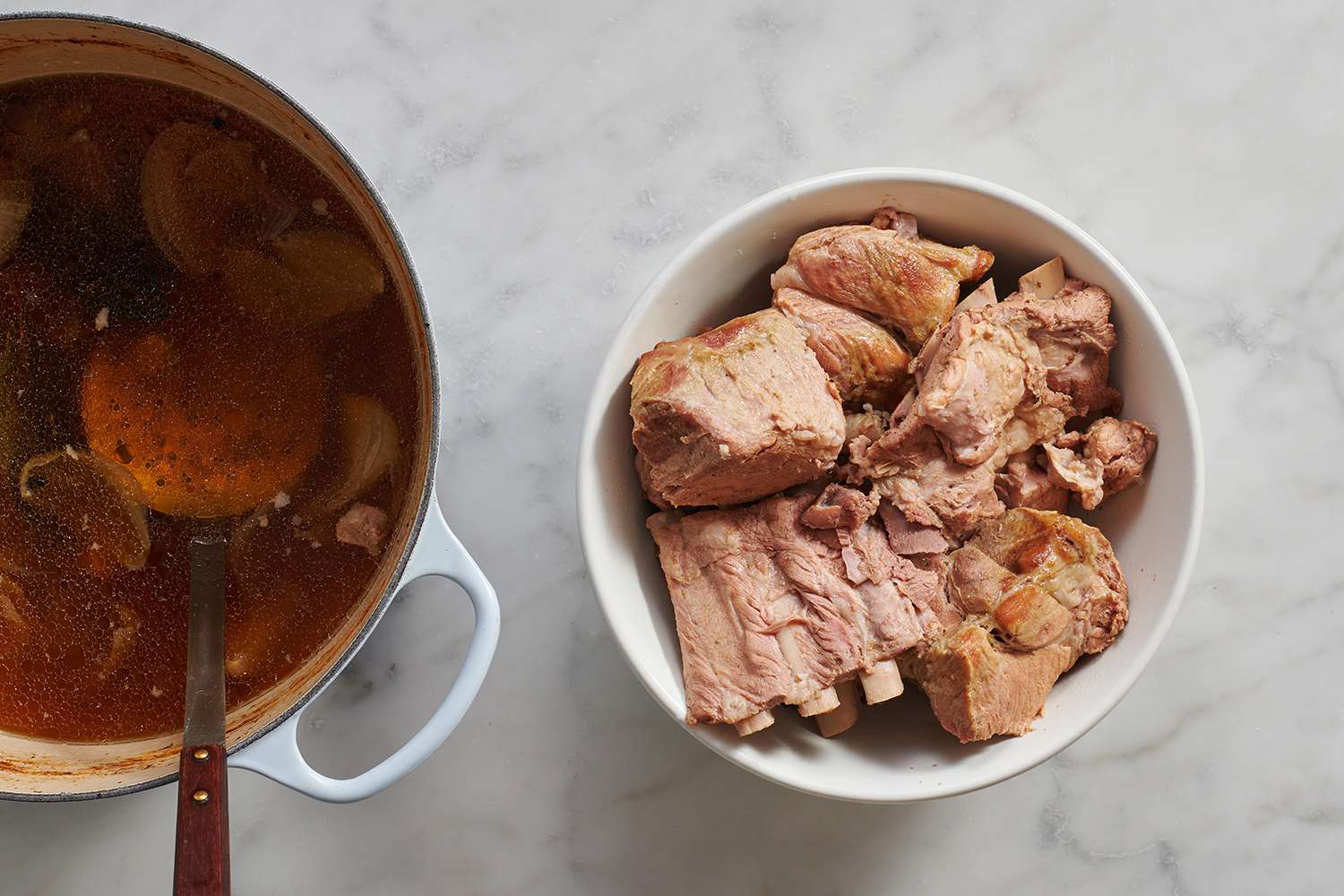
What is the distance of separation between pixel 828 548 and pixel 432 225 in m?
0.75

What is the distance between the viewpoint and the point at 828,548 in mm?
1318

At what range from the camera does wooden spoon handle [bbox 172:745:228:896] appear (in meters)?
Answer: 1.22

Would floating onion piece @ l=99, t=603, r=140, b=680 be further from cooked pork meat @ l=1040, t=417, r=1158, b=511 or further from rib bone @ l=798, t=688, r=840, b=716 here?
cooked pork meat @ l=1040, t=417, r=1158, b=511

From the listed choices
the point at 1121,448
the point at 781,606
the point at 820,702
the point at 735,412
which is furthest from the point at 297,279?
the point at 1121,448

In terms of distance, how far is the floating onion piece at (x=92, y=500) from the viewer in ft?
4.74

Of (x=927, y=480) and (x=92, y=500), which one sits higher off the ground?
(x=92, y=500)

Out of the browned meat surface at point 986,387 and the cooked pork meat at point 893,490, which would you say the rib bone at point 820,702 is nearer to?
the cooked pork meat at point 893,490

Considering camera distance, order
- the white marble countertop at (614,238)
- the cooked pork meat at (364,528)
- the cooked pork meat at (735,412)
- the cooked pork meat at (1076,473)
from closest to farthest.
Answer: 1. the cooked pork meat at (735,412)
2. the cooked pork meat at (1076,473)
3. the cooked pork meat at (364,528)
4. the white marble countertop at (614,238)

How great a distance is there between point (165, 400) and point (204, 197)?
28cm

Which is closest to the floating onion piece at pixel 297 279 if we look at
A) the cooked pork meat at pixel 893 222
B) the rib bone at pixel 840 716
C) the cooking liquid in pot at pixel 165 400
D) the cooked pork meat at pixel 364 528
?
the cooking liquid in pot at pixel 165 400

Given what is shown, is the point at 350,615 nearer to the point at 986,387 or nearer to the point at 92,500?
the point at 92,500

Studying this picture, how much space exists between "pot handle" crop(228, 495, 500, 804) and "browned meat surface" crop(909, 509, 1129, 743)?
0.53 metres

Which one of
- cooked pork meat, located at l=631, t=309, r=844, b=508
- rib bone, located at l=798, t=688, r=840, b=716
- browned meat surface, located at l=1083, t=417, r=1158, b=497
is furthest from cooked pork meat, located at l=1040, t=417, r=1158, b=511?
rib bone, located at l=798, t=688, r=840, b=716

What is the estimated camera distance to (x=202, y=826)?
123 centimetres
